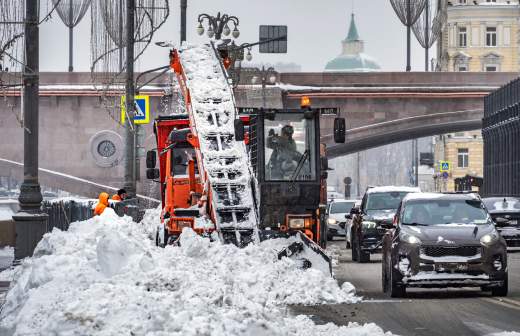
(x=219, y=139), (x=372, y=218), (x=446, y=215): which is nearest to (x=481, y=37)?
(x=372, y=218)

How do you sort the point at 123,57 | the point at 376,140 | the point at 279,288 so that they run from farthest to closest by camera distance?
the point at 376,140 → the point at 123,57 → the point at 279,288

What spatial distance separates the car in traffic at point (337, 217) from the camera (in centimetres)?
5025

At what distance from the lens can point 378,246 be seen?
32.0 m

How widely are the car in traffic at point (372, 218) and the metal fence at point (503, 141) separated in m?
24.2

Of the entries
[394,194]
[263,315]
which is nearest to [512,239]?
[394,194]

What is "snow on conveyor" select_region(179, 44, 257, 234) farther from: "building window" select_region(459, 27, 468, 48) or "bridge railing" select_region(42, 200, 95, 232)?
"building window" select_region(459, 27, 468, 48)

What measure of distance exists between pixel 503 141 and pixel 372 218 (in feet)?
101

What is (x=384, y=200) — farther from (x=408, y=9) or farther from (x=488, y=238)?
(x=408, y=9)

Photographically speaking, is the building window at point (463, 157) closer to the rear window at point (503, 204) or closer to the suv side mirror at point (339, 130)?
the rear window at point (503, 204)

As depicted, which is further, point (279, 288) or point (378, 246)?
point (378, 246)

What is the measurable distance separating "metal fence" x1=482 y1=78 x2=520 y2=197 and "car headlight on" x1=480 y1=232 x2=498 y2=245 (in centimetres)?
3721

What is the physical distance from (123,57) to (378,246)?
2984cm

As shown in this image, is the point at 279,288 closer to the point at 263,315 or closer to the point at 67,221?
the point at 263,315

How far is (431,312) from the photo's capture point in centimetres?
1786
